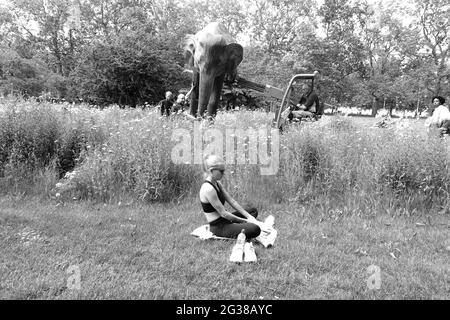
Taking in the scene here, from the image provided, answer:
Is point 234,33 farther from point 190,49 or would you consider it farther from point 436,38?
point 190,49

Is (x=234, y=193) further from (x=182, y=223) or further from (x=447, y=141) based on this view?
(x=447, y=141)

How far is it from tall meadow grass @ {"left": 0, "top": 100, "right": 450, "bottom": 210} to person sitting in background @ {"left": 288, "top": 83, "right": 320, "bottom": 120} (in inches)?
99.9

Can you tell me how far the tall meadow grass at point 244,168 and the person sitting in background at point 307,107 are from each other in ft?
8.32

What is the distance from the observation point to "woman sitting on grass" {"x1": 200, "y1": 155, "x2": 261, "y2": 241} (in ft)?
12.8

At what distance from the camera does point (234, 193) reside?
5.32 m

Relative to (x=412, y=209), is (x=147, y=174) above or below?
above

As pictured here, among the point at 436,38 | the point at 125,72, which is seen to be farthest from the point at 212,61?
the point at 436,38

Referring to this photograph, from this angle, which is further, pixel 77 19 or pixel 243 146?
pixel 77 19

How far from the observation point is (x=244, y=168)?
18.4ft

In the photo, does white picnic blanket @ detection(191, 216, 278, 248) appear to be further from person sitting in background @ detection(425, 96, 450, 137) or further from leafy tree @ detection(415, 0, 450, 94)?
leafy tree @ detection(415, 0, 450, 94)

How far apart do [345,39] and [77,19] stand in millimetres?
22708

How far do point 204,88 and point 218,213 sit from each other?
4196 mm

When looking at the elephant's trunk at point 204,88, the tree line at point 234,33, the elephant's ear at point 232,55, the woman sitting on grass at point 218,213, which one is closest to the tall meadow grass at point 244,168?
→ the woman sitting on grass at point 218,213

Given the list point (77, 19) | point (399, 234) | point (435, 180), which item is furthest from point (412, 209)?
point (77, 19)
